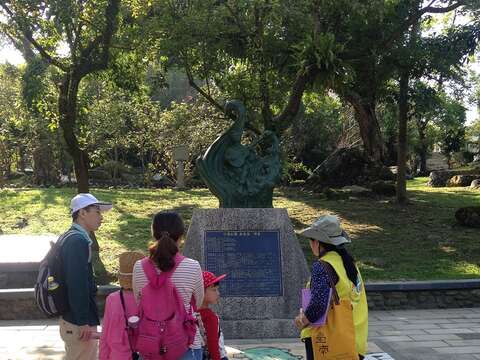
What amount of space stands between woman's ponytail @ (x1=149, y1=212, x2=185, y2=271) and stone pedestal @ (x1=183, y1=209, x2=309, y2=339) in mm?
3580

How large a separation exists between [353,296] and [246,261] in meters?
3.42

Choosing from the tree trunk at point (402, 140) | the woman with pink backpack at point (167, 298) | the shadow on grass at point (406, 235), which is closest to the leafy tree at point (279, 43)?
the tree trunk at point (402, 140)

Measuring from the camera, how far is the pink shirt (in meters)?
3.17

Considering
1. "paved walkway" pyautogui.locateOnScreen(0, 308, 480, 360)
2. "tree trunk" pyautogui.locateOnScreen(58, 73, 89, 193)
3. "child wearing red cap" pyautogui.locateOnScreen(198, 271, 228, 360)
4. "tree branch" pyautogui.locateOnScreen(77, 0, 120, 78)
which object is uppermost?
"tree branch" pyautogui.locateOnScreen(77, 0, 120, 78)

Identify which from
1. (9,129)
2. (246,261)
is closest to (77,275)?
(246,261)

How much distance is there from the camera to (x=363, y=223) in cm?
1394

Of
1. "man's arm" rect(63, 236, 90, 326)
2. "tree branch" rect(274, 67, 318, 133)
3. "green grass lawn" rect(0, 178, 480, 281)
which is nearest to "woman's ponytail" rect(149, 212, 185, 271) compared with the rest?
"man's arm" rect(63, 236, 90, 326)

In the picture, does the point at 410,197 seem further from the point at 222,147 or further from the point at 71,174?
the point at 71,174

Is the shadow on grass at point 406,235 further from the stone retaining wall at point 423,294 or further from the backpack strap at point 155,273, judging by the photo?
the backpack strap at point 155,273

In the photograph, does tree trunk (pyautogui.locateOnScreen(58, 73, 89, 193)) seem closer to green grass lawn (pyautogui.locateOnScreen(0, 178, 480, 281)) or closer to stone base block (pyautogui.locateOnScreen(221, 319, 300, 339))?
green grass lawn (pyautogui.locateOnScreen(0, 178, 480, 281))

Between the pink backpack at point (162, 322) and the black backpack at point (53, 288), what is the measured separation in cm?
74

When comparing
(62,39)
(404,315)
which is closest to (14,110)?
(62,39)

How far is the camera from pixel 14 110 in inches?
922

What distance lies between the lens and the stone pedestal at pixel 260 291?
6.54m
